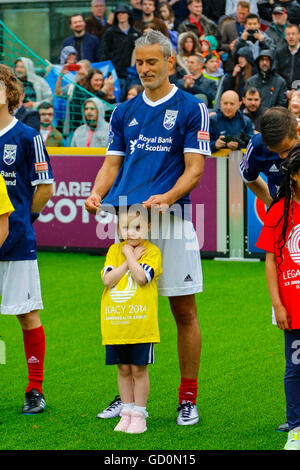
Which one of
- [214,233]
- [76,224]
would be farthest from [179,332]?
[76,224]

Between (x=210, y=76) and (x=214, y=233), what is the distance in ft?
12.9

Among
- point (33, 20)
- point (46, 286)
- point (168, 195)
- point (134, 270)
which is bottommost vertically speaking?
point (46, 286)

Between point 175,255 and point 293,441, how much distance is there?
126 centimetres

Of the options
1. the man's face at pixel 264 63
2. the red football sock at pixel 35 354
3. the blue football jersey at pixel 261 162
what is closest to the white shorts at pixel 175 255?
the blue football jersey at pixel 261 162

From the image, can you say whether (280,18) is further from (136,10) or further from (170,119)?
(170,119)

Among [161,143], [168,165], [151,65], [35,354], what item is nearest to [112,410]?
[35,354]

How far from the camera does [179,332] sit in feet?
16.1

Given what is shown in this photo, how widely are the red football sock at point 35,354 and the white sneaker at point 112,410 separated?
47 centimetres

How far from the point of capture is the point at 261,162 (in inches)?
190

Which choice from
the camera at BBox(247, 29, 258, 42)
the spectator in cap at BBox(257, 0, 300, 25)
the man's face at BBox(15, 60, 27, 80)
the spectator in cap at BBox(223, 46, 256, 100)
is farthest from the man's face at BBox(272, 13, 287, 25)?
the man's face at BBox(15, 60, 27, 80)

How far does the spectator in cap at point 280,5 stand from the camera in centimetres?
1352

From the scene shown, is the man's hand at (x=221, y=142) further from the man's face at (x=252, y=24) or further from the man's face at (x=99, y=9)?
the man's face at (x=99, y=9)

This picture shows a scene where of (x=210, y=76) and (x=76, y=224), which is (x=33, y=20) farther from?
(x=76, y=224)

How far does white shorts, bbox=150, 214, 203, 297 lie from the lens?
4.78 metres
